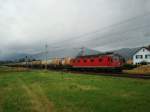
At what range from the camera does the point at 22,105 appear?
38.3 ft

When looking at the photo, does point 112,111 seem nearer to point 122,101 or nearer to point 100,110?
point 100,110

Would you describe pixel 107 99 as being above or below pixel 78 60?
below

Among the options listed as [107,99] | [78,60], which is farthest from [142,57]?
[107,99]

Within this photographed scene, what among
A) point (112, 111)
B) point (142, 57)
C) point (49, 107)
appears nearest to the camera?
point (112, 111)

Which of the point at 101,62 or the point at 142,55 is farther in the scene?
the point at 142,55

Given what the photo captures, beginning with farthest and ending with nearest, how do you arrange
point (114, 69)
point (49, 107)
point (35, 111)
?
point (114, 69) < point (49, 107) < point (35, 111)

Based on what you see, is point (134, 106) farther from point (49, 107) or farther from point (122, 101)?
point (49, 107)

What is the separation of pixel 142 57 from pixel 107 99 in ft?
201

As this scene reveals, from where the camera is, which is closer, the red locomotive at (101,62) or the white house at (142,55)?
the red locomotive at (101,62)

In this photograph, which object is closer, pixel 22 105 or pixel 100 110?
pixel 100 110

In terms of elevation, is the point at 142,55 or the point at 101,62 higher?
the point at 142,55

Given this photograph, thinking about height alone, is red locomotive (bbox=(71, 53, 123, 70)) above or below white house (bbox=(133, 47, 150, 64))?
below

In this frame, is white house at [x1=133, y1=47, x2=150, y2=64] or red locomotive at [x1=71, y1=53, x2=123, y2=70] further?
white house at [x1=133, y1=47, x2=150, y2=64]

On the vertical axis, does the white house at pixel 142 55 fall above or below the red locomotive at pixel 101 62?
above
